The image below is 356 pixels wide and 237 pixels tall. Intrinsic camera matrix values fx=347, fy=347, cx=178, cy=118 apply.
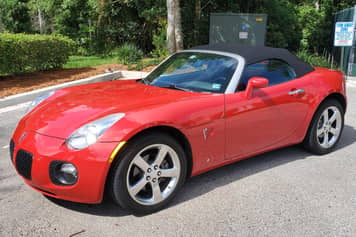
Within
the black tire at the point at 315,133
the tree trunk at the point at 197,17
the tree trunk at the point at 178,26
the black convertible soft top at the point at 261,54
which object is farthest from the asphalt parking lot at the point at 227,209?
the tree trunk at the point at 197,17

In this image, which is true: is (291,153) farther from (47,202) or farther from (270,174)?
(47,202)

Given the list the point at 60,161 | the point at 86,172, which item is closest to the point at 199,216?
the point at 86,172

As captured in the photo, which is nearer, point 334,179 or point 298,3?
point 334,179

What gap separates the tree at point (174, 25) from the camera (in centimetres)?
1132

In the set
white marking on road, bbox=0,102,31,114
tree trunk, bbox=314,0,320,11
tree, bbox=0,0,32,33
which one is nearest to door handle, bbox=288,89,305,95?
white marking on road, bbox=0,102,31,114

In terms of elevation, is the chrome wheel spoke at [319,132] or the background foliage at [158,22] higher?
the background foliage at [158,22]

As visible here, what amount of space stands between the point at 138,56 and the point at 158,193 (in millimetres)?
9990

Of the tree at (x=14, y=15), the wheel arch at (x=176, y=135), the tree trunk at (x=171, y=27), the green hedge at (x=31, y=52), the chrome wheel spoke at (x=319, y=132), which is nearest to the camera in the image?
the wheel arch at (x=176, y=135)

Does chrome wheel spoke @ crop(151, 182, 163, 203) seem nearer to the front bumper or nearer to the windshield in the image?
the front bumper

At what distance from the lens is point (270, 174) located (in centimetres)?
385

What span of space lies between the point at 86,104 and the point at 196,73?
1258mm

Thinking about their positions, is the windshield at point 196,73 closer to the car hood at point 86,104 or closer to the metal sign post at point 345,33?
the car hood at point 86,104

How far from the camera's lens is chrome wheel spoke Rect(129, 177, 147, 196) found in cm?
285

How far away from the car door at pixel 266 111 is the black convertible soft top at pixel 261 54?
6 centimetres
